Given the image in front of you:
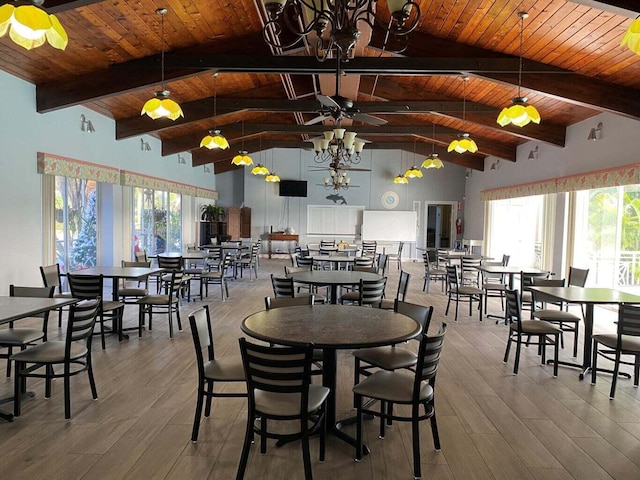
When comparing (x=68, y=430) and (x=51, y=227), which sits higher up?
(x=51, y=227)

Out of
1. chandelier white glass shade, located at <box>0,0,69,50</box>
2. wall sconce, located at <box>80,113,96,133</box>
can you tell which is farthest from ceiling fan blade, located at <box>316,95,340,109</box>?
wall sconce, located at <box>80,113,96,133</box>

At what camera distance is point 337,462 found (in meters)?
2.57

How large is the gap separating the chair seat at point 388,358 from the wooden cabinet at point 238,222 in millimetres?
11824

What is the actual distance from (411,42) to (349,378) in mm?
4337

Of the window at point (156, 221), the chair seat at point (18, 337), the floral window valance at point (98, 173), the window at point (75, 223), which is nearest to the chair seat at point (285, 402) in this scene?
the chair seat at point (18, 337)

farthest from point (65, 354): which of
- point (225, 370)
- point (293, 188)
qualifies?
point (293, 188)

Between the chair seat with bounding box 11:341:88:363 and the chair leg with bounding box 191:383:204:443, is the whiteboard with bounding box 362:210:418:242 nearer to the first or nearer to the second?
the chair seat with bounding box 11:341:88:363

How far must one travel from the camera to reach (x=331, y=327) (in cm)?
272

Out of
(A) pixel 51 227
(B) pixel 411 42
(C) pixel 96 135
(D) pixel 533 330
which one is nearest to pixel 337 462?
(D) pixel 533 330

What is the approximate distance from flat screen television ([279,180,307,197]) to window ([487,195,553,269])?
19.3 ft

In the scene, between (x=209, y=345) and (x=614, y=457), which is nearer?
(x=614, y=457)

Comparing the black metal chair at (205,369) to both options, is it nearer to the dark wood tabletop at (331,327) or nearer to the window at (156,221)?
the dark wood tabletop at (331,327)

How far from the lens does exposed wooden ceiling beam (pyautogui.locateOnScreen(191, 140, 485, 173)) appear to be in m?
12.8

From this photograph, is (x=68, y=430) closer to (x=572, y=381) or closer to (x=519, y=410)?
(x=519, y=410)
